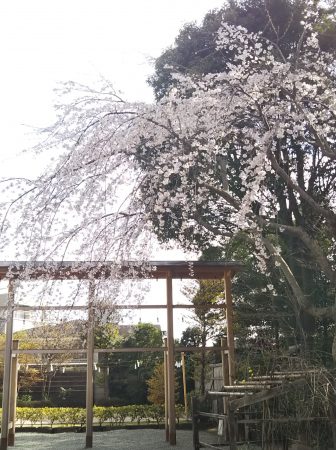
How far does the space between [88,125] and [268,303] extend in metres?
6.58

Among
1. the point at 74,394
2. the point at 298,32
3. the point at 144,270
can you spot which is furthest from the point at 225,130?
the point at 74,394

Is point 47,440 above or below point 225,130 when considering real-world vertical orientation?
below

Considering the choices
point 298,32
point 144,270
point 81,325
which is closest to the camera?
point 144,270

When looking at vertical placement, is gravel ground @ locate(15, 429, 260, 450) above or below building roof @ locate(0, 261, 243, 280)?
below

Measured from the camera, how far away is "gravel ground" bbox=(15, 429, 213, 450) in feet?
26.6

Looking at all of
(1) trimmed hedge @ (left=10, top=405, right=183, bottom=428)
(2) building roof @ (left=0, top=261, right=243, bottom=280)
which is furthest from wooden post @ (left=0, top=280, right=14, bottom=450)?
(1) trimmed hedge @ (left=10, top=405, right=183, bottom=428)

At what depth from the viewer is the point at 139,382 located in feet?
49.0

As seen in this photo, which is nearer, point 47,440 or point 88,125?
point 88,125

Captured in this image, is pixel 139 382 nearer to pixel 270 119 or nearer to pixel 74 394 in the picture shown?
pixel 74 394

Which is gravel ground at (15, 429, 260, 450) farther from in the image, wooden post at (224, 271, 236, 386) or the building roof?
the building roof

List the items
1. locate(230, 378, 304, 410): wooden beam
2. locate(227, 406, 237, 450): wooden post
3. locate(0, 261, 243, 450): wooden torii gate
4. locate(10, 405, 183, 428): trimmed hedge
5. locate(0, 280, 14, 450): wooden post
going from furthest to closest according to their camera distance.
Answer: locate(10, 405, 183, 428): trimmed hedge, locate(0, 280, 14, 450): wooden post, locate(0, 261, 243, 450): wooden torii gate, locate(227, 406, 237, 450): wooden post, locate(230, 378, 304, 410): wooden beam

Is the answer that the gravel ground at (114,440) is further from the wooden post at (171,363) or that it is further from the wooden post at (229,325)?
the wooden post at (229,325)

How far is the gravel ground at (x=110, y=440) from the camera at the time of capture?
812cm

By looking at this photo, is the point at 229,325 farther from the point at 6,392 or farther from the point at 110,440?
the point at 6,392
